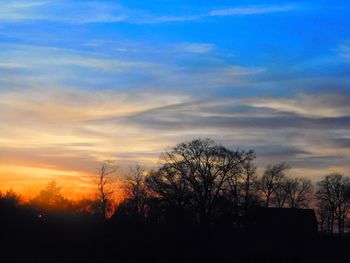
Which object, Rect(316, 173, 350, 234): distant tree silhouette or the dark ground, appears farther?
Rect(316, 173, 350, 234): distant tree silhouette

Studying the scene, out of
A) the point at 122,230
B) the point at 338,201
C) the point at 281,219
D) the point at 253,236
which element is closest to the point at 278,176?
the point at 338,201

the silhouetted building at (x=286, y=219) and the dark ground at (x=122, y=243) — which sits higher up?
the silhouetted building at (x=286, y=219)

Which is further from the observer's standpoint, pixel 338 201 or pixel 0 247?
pixel 338 201

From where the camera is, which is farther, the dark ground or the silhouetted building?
the silhouetted building

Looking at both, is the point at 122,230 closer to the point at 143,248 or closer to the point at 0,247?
the point at 143,248

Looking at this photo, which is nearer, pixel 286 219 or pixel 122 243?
pixel 122 243

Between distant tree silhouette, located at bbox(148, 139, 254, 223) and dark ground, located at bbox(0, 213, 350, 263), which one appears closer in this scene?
dark ground, located at bbox(0, 213, 350, 263)

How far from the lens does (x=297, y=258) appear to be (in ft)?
156

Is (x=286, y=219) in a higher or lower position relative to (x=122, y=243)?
higher

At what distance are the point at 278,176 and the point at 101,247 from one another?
76056 mm

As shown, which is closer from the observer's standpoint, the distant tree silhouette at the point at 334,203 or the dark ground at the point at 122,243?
the dark ground at the point at 122,243

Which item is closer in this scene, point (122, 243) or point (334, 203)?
point (122, 243)

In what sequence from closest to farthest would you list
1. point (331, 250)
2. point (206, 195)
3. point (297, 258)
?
point (297, 258), point (331, 250), point (206, 195)

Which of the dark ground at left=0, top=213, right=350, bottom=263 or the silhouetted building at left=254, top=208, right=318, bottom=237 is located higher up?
the silhouetted building at left=254, top=208, right=318, bottom=237
